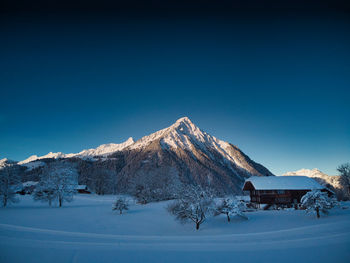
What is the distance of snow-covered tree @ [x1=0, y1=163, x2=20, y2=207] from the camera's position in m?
42.3

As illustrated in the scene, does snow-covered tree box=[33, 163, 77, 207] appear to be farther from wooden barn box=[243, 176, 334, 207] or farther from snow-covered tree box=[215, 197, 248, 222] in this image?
wooden barn box=[243, 176, 334, 207]

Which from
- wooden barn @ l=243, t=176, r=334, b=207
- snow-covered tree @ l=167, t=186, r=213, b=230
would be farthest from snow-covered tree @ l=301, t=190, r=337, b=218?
wooden barn @ l=243, t=176, r=334, b=207

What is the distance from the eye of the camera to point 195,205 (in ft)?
91.2

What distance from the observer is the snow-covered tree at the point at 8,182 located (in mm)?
42309

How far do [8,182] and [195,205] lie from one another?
147 feet

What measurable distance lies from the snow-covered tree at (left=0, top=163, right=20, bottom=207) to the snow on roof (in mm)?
60759

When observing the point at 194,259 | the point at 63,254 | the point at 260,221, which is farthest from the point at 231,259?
the point at 260,221

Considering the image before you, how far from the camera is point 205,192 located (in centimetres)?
3014

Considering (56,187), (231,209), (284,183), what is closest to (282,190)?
(284,183)

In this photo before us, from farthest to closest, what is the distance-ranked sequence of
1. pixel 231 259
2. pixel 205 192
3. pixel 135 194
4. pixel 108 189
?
pixel 108 189 → pixel 135 194 → pixel 205 192 → pixel 231 259

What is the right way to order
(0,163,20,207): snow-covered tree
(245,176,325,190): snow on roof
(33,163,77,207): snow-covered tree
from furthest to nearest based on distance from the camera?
Result: (33,163,77,207): snow-covered tree < (245,176,325,190): snow on roof < (0,163,20,207): snow-covered tree

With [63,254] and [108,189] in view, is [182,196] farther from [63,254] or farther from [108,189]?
[108,189]

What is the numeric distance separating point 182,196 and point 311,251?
68.6 ft

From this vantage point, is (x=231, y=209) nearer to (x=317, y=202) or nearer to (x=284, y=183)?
(x=317, y=202)
